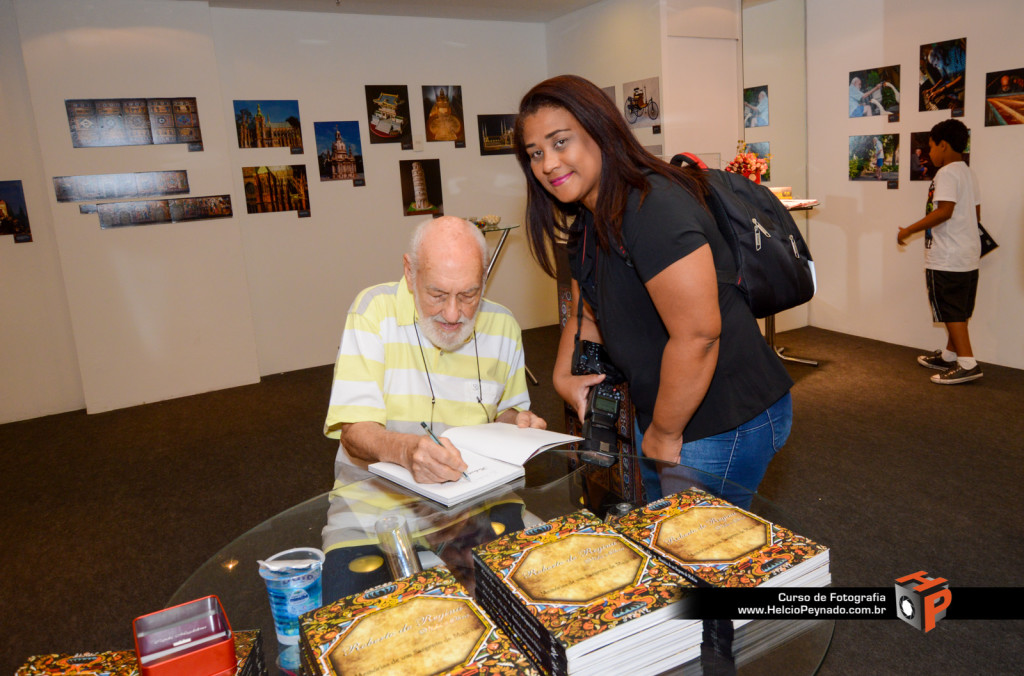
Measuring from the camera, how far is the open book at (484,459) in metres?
1.61

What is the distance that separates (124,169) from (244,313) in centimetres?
132

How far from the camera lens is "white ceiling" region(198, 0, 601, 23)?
212 inches

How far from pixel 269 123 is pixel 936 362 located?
5268 millimetres

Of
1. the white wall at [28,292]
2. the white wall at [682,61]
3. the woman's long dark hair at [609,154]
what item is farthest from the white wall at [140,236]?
the woman's long dark hair at [609,154]

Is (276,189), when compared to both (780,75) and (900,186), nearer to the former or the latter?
(780,75)

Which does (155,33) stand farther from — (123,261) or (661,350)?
(661,350)

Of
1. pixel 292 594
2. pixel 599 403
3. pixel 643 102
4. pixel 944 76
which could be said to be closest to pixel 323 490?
pixel 599 403

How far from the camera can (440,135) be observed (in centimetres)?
634

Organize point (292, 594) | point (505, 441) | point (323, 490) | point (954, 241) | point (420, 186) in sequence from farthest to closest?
point (420, 186), point (954, 241), point (323, 490), point (505, 441), point (292, 594)

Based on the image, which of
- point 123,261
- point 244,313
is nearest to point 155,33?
point 123,261

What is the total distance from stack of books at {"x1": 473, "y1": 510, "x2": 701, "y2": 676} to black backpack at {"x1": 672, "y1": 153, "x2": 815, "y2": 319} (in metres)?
0.69

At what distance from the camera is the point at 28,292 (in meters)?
5.17

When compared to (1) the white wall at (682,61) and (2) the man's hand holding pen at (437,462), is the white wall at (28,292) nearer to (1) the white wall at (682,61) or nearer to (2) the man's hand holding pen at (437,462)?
(1) the white wall at (682,61)

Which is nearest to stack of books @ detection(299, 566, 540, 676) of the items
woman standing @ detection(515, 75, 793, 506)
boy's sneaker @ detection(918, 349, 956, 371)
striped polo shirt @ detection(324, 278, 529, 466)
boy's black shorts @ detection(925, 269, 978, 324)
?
woman standing @ detection(515, 75, 793, 506)
